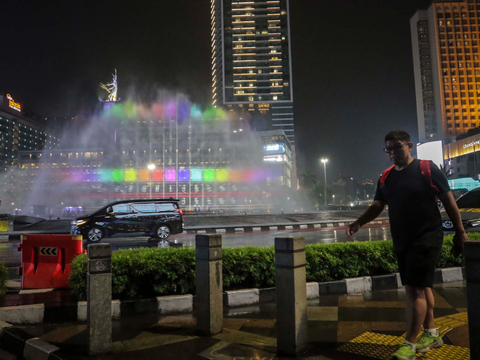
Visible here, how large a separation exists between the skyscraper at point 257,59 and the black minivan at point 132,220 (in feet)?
457

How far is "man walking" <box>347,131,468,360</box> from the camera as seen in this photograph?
3062 mm

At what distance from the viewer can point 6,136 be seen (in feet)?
449

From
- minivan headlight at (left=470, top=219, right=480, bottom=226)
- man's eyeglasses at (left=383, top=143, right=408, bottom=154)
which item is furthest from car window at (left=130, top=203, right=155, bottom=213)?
man's eyeglasses at (left=383, top=143, right=408, bottom=154)

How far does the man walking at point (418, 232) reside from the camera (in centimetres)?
306

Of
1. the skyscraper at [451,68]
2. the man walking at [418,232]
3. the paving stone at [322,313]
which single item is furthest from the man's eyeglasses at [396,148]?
the skyscraper at [451,68]

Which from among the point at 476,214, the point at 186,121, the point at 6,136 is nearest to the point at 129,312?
the point at 476,214

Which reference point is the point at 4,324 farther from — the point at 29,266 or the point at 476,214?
the point at 476,214

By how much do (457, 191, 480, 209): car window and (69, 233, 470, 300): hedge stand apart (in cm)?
412

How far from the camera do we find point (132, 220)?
578 inches

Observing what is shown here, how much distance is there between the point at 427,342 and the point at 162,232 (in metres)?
12.8

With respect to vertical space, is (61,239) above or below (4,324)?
above

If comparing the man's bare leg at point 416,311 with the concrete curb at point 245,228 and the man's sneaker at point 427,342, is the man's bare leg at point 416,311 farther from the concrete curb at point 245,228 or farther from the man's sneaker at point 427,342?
the concrete curb at point 245,228

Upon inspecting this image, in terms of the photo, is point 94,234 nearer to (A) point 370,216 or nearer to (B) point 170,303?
(B) point 170,303

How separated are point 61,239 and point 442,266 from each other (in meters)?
7.23
